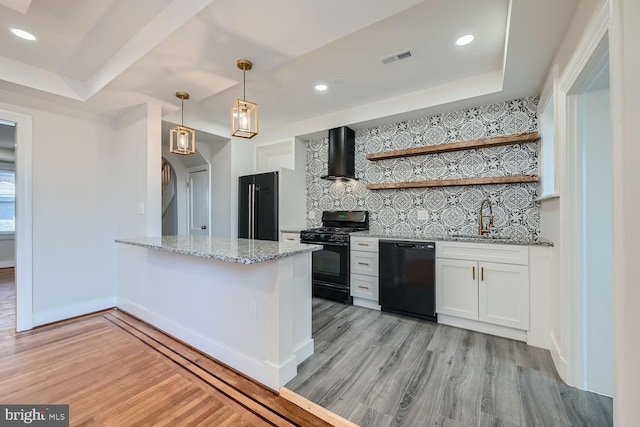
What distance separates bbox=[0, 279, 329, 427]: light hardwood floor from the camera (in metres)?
1.57

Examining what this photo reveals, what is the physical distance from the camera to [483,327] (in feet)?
8.67

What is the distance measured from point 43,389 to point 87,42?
2.67 m

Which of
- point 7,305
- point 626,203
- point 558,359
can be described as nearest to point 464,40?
point 626,203

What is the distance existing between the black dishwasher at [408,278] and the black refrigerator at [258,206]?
69.6 inches

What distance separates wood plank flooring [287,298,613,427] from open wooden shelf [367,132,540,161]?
1.96m

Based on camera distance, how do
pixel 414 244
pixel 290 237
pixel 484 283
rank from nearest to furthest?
pixel 484 283 < pixel 414 244 < pixel 290 237

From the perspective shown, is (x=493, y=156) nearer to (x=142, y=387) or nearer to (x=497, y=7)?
(x=497, y=7)

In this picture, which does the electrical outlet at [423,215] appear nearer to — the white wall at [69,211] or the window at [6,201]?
the white wall at [69,211]

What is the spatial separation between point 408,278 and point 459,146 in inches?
62.6

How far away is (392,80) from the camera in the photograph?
2.91 meters

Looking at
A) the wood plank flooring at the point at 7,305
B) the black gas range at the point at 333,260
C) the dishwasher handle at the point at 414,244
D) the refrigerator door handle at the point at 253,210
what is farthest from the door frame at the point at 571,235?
the wood plank flooring at the point at 7,305

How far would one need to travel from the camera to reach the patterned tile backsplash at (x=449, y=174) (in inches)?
114

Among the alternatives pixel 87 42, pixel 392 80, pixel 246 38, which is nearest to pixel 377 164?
pixel 392 80

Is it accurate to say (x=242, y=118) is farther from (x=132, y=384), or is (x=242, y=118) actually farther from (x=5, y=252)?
(x=5, y=252)
